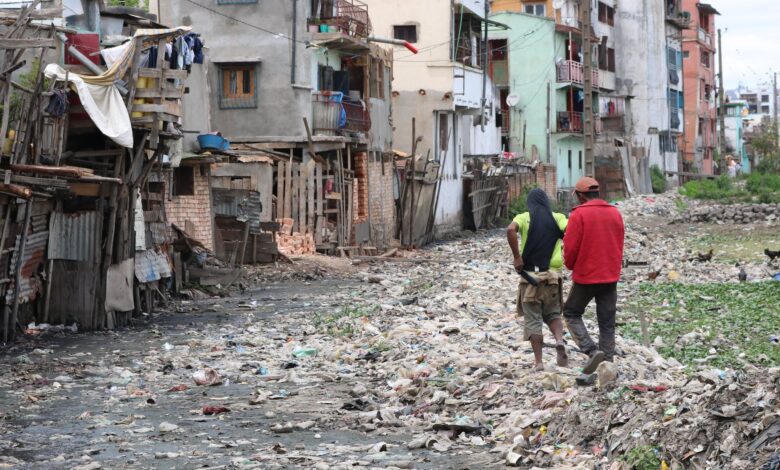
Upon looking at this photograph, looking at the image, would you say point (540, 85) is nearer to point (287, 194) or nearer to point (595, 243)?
point (287, 194)

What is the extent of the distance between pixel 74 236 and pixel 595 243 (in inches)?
346

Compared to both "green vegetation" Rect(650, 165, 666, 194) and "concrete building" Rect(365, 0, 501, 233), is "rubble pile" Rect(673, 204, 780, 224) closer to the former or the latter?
"concrete building" Rect(365, 0, 501, 233)

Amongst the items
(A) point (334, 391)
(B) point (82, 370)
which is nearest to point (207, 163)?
(B) point (82, 370)

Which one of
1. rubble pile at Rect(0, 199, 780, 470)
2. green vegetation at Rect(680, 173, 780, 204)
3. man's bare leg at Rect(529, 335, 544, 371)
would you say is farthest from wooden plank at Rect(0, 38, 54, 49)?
green vegetation at Rect(680, 173, 780, 204)

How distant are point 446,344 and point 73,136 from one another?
264 inches

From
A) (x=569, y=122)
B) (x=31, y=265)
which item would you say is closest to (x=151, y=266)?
(x=31, y=265)

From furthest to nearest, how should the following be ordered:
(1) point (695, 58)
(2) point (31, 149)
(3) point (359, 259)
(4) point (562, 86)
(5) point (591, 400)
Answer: (1) point (695, 58) → (4) point (562, 86) → (3) point (359, 259) → (2) point (31, 149) → (5) point (591, 400)

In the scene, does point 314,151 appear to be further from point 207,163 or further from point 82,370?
point 82,370

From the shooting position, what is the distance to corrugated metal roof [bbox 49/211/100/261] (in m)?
16.7

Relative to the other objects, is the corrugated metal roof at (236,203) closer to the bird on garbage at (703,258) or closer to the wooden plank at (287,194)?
the wooden plank at (287,194)

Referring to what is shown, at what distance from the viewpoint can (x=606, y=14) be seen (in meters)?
73.8

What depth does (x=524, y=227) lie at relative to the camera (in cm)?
1149

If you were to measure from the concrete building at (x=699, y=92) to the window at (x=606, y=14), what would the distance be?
51.3ft

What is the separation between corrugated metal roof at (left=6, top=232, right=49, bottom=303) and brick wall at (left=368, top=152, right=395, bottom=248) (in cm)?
A: 1834
